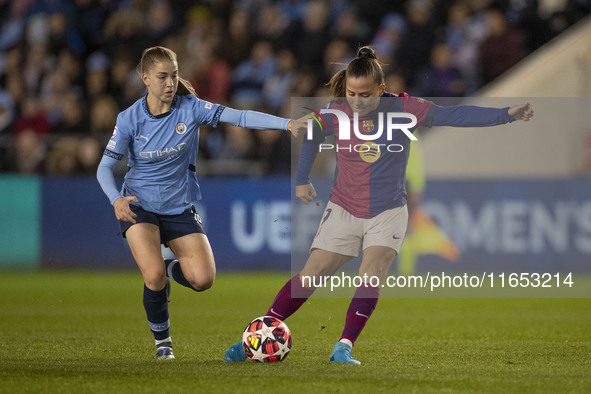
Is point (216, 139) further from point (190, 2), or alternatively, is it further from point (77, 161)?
point (190, 2)

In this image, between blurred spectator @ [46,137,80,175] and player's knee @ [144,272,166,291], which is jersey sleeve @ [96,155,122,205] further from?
blurred spectator @ [46,137,80,175]

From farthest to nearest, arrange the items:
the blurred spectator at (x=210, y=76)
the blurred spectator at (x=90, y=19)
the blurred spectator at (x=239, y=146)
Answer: the blurred spectator at (x=90, y=19) → the blurred spectator at (x=210, y=76) → the blurred spectator at (x=239, y=146)

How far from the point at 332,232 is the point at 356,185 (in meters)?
0.34

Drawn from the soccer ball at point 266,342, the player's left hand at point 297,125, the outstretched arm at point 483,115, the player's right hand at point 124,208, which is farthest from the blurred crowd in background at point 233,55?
the player's right hand at point 124,208

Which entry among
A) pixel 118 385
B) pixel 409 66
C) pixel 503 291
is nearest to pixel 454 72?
pixel 409 66

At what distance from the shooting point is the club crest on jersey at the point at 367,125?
20.9ft

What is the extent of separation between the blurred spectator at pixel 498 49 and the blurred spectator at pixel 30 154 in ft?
20.2

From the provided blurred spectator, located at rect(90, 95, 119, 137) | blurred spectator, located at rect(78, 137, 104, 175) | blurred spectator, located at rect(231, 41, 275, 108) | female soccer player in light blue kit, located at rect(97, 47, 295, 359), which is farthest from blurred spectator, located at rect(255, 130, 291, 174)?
female soccer player in light blue kit, located at rect(97, 47, 295, 359)

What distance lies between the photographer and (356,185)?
6293 mm

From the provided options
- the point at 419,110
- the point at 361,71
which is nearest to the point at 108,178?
the point at 361,71

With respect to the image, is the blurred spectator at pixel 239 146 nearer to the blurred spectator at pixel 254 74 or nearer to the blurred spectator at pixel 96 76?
the blurred spectator at pixel 254 74

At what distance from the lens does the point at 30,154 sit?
1340 centimetres

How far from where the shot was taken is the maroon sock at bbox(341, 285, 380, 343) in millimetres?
6090

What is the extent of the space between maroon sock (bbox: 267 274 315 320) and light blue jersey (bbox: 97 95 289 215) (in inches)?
35.2
